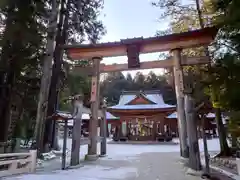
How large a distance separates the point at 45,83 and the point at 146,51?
3963 millimetres

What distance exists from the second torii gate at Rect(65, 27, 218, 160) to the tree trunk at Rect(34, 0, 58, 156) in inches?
30.9

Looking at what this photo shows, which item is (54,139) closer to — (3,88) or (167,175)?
(3,88)

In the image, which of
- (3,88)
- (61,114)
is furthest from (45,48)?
(61,114)

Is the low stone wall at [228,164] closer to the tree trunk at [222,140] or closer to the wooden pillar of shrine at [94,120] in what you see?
the tree trunk at [222,140]

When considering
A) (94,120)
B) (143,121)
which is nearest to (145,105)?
(143,121)

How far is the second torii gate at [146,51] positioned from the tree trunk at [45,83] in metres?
0.78

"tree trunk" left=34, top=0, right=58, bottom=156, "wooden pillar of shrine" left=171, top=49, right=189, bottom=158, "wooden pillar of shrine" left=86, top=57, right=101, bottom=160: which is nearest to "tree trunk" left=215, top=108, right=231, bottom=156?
"wooden pillar of shrine" left=171, top=49, right=189, bottom=158

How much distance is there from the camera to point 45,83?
713 centimetres

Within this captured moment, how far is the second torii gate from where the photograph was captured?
22.7 feet

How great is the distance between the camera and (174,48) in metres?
7.45

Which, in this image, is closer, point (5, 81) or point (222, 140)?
point (5, 81)

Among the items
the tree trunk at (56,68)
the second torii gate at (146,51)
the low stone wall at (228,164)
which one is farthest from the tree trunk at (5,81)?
the low stone wall at (228,164)

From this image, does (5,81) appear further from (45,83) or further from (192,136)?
(192,136)

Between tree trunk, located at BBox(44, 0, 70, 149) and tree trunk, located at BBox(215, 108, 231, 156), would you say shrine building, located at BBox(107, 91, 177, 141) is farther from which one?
tree trunk, located at BBox(215, 108, 231, 156)
